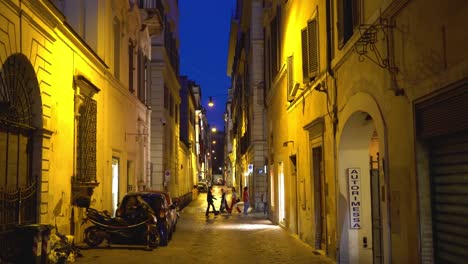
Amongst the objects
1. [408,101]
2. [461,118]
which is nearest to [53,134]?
[408,101]

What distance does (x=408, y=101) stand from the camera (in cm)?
875

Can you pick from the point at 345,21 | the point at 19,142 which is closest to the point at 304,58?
the point at 345,21

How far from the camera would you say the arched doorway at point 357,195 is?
13352 millimetres

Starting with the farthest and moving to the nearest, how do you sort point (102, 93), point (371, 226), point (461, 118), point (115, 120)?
1. point (115, 120)
2. point (102, 93)
3. point (371, 226)
4. point (461, 118)

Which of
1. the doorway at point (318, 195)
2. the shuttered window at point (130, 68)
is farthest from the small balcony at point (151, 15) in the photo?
the doorway at point (318, 195)

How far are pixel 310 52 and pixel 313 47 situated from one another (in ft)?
0.86

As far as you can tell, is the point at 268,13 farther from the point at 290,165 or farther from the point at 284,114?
the point at 290,165

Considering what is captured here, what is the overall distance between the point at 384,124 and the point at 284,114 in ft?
45.5

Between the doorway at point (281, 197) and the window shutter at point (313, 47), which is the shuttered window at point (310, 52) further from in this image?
the doorway at point (281, 197)

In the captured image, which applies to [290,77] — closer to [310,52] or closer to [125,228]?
[310,52]

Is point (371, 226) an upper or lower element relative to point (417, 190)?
lower

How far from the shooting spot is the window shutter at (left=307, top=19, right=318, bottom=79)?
16328mm

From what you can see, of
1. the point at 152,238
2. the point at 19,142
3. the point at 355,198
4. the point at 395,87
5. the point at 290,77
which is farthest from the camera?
the point at 290,77

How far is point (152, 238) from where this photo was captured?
17.5m
